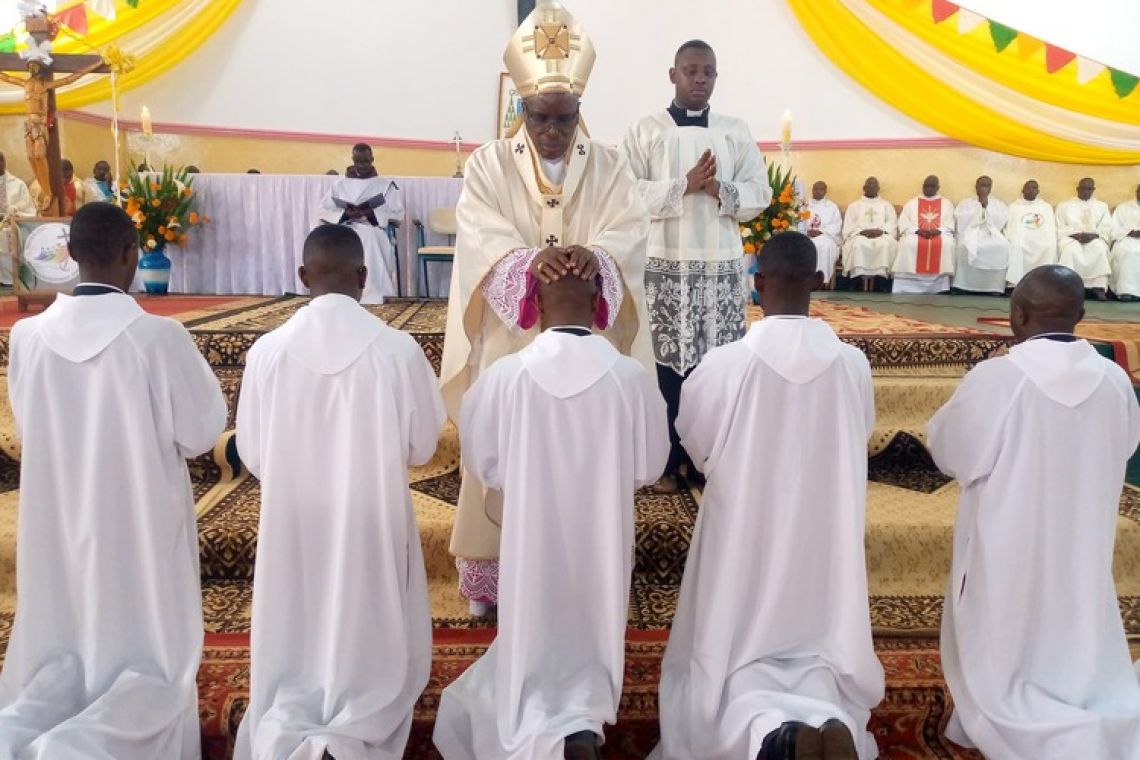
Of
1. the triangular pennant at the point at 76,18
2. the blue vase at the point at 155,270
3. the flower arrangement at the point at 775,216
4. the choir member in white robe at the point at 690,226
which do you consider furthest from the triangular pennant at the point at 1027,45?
the triangular pennant at the point at 76,18

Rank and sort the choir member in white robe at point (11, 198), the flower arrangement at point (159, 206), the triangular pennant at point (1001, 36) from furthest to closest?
the triangular pennant at point (1001, 36) → the choir member in white robe at point (11, 198) → the flower arrangement at point (159, 206)

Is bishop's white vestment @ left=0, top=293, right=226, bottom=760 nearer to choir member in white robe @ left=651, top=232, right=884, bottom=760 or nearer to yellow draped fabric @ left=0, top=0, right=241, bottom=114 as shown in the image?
choir member in white robe @ left=651, top=232, right=884, bottom=760

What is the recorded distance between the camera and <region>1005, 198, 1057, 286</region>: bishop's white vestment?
38.3 feet

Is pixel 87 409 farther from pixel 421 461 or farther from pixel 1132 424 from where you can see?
pixel 1132 424

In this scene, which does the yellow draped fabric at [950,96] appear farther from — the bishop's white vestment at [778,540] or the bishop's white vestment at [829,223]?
the bishop's white vestment at [778,540]

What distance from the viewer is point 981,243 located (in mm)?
11461

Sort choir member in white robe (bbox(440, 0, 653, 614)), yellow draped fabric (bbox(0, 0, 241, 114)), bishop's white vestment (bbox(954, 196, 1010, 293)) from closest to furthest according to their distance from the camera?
choir member in white robe (bbox(440, 0, 653, 614)) < yellow draped fabric (bbox(0, 0, 241, 114)) < bishop's white vestment (bbox(954, 196, 1010, 293))

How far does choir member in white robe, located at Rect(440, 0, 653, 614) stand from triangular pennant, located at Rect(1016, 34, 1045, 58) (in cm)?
1016

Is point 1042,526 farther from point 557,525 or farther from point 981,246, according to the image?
point 981,246

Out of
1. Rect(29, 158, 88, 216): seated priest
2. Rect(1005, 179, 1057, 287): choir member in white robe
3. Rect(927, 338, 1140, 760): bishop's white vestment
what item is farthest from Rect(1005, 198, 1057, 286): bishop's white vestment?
Rect(29, 158, 88, 216): seated priest

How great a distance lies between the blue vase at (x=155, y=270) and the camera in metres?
8.43

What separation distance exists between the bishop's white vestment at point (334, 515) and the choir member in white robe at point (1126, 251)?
38.1ft

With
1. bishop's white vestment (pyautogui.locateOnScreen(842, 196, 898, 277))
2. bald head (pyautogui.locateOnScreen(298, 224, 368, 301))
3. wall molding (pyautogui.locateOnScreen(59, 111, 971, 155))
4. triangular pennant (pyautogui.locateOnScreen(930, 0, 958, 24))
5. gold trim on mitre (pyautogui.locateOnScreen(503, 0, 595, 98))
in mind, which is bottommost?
bald head (pyautogui.locateOnScreen(298, 224, 368, 301))

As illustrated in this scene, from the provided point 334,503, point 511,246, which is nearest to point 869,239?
point 511,246
